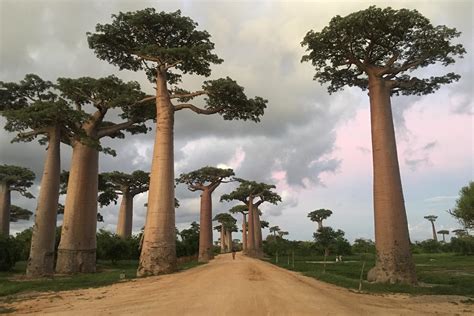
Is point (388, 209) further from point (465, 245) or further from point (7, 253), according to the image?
point (465, 245)

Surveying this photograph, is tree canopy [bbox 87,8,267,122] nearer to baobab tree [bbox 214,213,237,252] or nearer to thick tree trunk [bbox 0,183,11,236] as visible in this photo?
thick tree trunk [bbox 0,183,11,236]

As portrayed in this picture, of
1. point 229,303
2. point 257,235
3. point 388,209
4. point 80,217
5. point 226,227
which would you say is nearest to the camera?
point 229,303

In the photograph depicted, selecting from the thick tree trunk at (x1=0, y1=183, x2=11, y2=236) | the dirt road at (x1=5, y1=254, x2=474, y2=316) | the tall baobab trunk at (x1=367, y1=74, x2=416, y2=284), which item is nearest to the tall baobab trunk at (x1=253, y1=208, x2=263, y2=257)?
the thick tree trunk at (x1=0, y1=183, x2=11, y2=236)

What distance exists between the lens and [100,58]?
24.3 metres

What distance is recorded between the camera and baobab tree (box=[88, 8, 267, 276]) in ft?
65.1

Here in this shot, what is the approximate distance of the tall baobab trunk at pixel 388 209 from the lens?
56.7 feet

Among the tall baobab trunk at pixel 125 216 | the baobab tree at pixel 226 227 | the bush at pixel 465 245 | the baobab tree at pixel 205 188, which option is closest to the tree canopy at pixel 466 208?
the bush at pixel 465 245

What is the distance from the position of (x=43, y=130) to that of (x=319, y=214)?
55497mm

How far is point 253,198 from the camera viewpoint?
5719 centimetres

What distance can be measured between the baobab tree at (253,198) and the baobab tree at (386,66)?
3422cm

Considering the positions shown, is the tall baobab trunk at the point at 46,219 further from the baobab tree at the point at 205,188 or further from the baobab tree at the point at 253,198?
the baobab tree at the point at 253,198

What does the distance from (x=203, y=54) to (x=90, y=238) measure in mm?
13505

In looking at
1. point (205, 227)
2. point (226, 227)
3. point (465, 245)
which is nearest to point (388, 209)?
point (205, 227)

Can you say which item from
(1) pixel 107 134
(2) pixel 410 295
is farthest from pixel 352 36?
(1) pixel 107 134
